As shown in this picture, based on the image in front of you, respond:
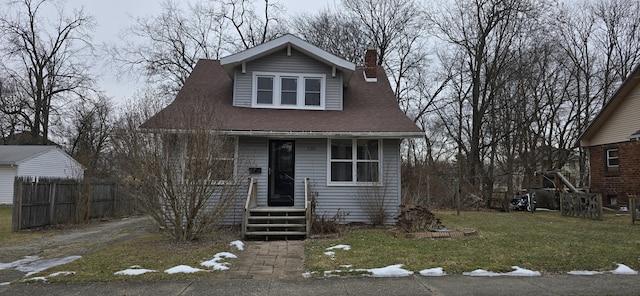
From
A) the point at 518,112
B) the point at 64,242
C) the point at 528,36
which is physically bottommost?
the point at 64,242

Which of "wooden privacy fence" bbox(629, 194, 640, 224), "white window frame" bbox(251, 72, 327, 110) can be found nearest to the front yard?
"wooden privacy fence" bbox(629, 194, 640, 224)

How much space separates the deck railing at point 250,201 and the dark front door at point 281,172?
0.66 m

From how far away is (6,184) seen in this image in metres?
24.3

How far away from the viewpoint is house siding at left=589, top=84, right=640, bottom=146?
55.4 feet

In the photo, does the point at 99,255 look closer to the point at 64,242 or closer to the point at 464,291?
the point at 64,242

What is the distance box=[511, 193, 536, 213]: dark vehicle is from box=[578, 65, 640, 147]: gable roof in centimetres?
434

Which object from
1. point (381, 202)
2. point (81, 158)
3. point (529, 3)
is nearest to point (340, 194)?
point (381, 202)

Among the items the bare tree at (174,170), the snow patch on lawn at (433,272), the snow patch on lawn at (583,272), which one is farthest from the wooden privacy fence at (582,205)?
the bare tree at (174,170)

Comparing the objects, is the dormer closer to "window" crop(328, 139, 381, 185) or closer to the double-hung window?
"window" crop(328, 139, 381, 185)

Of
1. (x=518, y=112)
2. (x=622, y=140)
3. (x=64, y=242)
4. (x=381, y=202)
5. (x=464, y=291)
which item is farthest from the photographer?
(x=518, y=112)

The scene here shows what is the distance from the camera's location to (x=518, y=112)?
24531 mm

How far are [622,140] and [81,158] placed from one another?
3295 centimetres

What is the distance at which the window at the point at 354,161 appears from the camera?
39.1 ft

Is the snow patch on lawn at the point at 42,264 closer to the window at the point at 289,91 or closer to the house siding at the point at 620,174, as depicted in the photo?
the window at the point at 289,91
